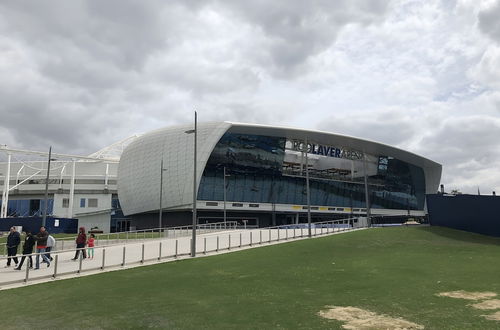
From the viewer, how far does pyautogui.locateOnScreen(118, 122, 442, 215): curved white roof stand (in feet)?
203

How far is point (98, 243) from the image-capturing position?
29.1 metres

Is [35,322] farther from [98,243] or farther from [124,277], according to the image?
[98,243]

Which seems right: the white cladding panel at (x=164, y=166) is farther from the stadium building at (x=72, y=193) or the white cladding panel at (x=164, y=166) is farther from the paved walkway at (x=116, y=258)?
the paved walkway at (x=116, y=258)

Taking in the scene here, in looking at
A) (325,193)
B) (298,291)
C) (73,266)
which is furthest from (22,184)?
(298,291)

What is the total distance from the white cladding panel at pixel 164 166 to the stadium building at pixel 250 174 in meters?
0.15

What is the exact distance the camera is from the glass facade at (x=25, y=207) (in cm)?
7938

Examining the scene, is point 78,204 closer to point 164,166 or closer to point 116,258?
point 164,166

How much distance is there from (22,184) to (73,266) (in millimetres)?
72494

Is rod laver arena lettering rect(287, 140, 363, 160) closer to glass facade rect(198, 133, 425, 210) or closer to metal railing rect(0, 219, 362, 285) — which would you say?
glass facade rect(198, 133, 425, 210)

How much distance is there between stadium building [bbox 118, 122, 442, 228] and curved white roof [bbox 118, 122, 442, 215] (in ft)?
0.48

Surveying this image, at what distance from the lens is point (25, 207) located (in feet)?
262

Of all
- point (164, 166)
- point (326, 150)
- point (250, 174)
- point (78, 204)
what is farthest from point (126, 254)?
point (78, 204)

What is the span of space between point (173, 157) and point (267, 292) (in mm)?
54827

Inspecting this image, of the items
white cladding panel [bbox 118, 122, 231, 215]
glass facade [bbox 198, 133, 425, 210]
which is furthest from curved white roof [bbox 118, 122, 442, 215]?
glass facade [bbox 198, 133, 425, 210]
